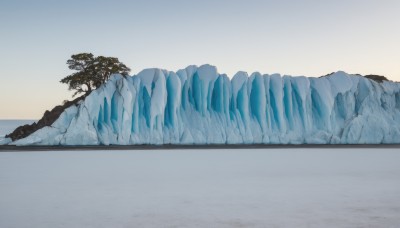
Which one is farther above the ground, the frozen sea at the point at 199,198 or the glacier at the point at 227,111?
the glacier at the point at 227,111

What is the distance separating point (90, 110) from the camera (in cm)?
2844

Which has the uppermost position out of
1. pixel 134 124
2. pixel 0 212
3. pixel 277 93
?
pixel 277 93

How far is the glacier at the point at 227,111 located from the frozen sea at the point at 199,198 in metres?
14.5

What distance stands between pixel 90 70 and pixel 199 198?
25226mm

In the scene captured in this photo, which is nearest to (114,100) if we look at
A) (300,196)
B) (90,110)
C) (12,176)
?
(90,110)

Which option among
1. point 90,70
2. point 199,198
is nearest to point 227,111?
point 90,70

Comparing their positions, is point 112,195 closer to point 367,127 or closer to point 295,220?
point 295,220

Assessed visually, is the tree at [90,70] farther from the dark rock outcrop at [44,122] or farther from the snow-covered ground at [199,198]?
the snow-covered ground at [199,198]

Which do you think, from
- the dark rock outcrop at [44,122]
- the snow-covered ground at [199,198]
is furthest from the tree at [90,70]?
the snow-covered ground at [199,198]

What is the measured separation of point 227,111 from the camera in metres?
32.3

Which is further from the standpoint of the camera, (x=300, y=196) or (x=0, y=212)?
(x=300, y=196)

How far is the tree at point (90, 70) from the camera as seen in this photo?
3183cm

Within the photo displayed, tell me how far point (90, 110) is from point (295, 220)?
23.4 metres

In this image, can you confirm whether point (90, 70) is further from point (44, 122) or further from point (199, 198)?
point (199, 198)
